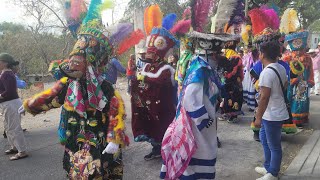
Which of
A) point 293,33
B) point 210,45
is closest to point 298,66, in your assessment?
point 293,33

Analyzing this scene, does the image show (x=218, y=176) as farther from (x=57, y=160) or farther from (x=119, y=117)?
(x=57, y=160)

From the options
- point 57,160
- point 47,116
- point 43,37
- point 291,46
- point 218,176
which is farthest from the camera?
point 43,37

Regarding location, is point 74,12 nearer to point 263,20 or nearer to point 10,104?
point 10,104

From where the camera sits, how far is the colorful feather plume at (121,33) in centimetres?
329

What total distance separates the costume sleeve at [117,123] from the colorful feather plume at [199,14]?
1.27m

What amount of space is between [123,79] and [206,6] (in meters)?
13.8

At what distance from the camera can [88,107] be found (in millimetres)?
3012

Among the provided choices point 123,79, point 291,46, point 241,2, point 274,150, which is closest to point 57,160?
point 274,150

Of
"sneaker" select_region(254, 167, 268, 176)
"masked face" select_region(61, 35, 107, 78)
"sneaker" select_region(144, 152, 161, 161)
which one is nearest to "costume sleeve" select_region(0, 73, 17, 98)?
"sneaker" select_region(144, 152, 161, 161)

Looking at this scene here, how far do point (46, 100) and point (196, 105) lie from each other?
1.46m

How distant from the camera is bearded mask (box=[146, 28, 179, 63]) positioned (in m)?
4.77

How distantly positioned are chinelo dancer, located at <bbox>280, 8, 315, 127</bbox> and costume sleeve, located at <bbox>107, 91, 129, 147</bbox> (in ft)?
13.7

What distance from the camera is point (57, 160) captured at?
5.06 metres

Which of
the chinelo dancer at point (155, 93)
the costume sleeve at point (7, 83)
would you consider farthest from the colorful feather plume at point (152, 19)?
the costume sleeve at point (7, 83)
